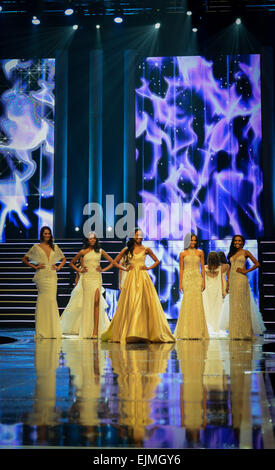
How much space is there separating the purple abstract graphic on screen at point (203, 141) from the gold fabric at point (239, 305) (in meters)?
7.13

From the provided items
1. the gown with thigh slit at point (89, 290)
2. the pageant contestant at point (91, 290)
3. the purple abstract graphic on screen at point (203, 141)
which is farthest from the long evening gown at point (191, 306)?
the purple abstract graphic on screen at point (203, 141)

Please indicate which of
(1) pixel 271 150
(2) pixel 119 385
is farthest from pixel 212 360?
(1) pixel 271 150

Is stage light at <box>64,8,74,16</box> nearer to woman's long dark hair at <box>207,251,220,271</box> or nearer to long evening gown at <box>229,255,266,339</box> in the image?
woman's long dark hair at <box>207,251,220,271</box>

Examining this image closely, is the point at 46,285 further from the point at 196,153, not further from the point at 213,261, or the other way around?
the point at 196,153

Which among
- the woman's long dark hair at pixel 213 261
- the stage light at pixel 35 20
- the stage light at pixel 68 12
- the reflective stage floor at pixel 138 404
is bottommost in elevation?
the reflective stage floor at pixel 138 404

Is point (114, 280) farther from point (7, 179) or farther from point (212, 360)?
point (212, 360)

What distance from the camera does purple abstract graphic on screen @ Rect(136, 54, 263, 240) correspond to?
1747 centimetres

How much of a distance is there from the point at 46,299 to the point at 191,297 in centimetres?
232

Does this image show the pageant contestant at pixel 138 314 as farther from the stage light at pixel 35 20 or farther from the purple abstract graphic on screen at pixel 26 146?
the stage light at pixel 35 20

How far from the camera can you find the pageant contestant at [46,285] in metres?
10.2

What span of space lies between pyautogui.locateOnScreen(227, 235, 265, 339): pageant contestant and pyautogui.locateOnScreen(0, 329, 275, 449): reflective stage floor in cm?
448

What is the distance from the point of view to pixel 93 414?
2.90 m

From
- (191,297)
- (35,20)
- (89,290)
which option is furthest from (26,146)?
(191,297)

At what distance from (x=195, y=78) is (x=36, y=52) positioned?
4612 mm
